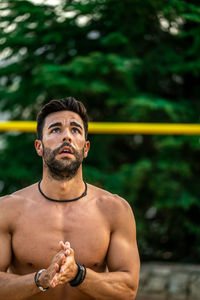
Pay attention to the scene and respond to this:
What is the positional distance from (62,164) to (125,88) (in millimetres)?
4741

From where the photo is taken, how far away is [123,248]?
242cm

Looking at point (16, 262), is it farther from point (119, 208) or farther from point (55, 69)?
point (55, 69)

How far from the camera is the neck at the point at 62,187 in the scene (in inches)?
96.7

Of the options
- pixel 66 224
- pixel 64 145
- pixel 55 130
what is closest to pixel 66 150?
pixel 64 145

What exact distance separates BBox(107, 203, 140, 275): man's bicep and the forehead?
1.73ft

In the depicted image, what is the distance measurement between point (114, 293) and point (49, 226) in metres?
0.44

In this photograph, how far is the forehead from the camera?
2459 mm

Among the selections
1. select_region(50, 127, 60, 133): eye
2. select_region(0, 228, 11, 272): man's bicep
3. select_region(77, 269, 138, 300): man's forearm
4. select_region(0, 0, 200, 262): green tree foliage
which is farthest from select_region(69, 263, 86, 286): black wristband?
select_region(0, 0, 200, 262): green tree foliage

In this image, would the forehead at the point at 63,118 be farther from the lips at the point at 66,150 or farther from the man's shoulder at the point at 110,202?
the man's shoulder at the point at 110,202

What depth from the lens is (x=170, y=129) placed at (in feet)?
15.1

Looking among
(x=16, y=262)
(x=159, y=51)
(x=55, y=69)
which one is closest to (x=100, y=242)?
(x=16, y=262)

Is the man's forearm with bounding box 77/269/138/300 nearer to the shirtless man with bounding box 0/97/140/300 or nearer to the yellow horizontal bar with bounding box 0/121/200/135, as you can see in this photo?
the shirtless man with bounding box 0/97/140/300

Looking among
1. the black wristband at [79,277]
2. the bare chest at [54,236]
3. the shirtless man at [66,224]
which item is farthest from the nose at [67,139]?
the black wristband at [79,277]

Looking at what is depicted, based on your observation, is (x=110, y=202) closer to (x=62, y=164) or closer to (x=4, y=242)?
(x=62, y=164)
